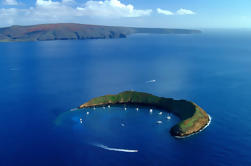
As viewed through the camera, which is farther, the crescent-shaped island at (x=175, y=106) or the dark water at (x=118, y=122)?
the crescent-shaped island at (x=175, y=106)

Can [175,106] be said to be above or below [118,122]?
above

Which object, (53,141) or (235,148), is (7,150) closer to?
(53,141)

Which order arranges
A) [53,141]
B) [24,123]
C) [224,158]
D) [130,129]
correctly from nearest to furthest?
[224,158] < [53,141] < [130,129] < [24,123]

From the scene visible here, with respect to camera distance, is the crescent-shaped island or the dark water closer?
the dark water

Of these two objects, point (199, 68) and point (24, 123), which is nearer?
point (24, 123)

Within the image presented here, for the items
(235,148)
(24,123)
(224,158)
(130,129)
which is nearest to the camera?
(224,158)

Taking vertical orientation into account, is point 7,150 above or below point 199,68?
below

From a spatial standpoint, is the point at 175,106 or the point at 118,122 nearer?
the point at 118,122

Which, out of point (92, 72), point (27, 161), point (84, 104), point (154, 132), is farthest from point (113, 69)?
point (27, 161)
